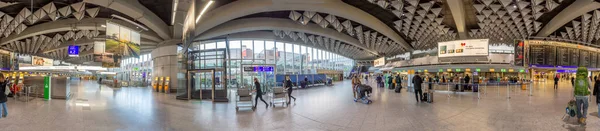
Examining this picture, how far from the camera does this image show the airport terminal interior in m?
6.61

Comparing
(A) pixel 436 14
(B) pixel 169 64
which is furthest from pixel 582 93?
(B) pixel 169 64

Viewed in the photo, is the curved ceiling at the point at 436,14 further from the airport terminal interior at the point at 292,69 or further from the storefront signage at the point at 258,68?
the storefront signage at the point at 258,68

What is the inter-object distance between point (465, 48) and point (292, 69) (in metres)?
24.1

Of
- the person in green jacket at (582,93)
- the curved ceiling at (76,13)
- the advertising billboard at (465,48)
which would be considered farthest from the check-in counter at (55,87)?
the advertising billboard at (465,48)

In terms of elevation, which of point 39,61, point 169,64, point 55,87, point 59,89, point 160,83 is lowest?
point 160,83

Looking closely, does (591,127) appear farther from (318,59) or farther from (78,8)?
(318,59)

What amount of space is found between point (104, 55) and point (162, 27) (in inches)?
162

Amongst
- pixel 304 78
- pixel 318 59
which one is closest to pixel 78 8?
pixel 304 78

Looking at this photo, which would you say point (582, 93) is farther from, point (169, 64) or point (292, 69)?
point (292, 69)

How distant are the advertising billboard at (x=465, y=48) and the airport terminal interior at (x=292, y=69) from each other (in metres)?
0.07

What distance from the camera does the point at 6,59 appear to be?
2792 centimetres

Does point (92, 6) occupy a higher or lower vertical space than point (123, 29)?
higher

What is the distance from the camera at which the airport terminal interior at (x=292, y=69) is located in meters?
6.61

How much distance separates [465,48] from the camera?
16734 millimetres
